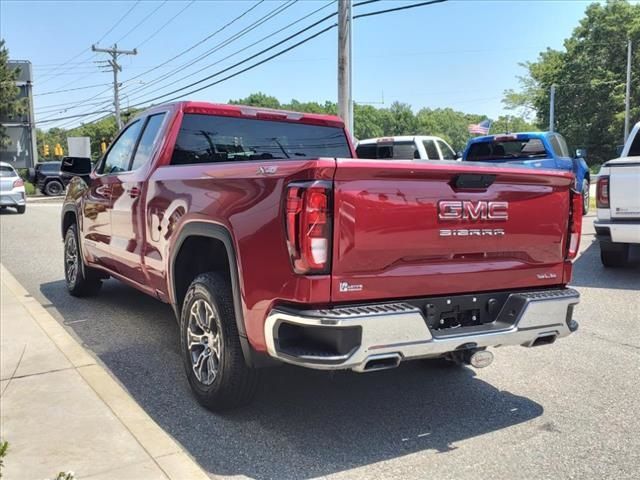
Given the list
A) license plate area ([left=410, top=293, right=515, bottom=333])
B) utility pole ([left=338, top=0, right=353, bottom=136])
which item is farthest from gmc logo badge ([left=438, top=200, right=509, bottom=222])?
utility pole ([left=338, top=0, right=353, bottom=136])

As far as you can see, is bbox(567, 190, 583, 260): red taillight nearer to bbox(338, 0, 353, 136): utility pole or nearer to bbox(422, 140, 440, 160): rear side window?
bbox(422, 140, 440, 160): rear side window

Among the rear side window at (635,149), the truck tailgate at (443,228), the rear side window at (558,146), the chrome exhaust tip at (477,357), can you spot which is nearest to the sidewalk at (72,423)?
the truck tailgate at (443,228)

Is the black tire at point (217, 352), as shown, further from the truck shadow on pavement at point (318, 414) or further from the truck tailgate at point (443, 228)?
the truck tailgate at point (443, 228)

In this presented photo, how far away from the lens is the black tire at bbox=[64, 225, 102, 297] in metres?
6.84

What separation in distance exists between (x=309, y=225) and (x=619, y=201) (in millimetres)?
6172

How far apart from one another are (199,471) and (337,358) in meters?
0.90

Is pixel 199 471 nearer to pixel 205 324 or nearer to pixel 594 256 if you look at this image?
pixel 205 324

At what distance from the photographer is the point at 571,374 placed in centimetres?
460

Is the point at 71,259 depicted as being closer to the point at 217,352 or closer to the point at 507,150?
the point at 217,352

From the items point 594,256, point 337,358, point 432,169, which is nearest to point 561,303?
point 432,169

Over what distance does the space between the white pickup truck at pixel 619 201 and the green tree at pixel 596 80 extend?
49827 millimetres

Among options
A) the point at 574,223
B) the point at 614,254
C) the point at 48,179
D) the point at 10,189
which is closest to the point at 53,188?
the point at 48,179

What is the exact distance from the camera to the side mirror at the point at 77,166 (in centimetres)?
660

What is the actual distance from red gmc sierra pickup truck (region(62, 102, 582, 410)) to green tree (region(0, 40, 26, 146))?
48017 millimetres
